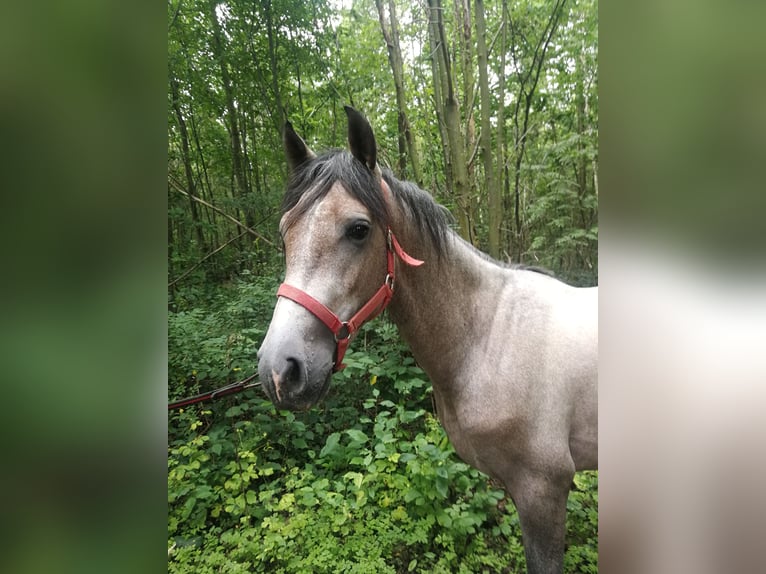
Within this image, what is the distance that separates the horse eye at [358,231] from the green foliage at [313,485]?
770 millimetres

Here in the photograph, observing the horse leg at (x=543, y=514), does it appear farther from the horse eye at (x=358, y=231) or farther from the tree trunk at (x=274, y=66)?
the tree trunk at (x=274, y=66)

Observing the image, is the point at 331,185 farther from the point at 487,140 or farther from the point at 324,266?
the point at 487,140

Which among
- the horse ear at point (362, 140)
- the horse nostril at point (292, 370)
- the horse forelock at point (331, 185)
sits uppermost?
the horse ear at point (362, 140)

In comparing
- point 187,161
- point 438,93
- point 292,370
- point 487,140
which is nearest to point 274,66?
point 187,161

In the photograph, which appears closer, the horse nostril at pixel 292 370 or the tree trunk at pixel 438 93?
the horse nostril at pixel 292 370

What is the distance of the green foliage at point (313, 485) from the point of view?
1251 millimetres

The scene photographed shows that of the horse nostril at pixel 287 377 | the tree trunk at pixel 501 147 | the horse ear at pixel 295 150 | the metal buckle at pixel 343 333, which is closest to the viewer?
the horse nostril at pixel 287 377

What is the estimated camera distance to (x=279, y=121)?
4.62ft

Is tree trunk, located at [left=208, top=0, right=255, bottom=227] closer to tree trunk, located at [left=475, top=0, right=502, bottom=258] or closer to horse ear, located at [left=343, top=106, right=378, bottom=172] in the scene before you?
horse ear, located at [left=343, top=106, right=378, bottom=172]

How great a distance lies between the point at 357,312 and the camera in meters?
0.90

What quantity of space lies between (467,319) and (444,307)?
10 cm

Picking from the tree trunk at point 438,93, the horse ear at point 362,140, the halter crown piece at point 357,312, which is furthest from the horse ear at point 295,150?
the tree trunk at point 438,93

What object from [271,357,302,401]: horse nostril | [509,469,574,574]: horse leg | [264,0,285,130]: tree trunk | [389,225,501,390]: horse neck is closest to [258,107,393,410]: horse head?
[271,357,302,401]: horse nostril
